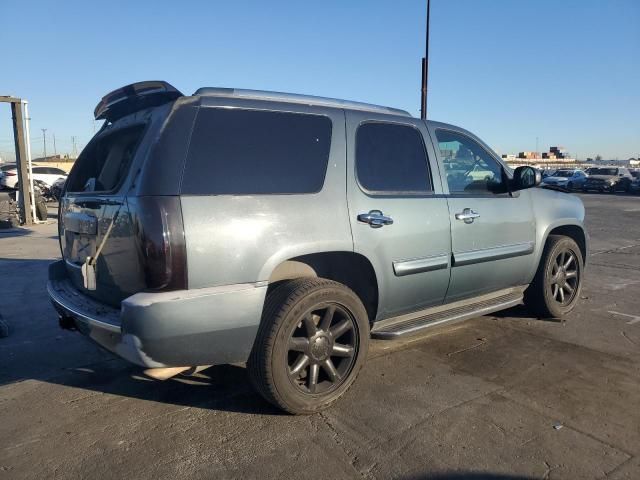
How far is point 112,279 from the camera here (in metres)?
2.96

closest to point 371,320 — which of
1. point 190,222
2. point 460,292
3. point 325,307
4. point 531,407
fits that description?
point 325,307

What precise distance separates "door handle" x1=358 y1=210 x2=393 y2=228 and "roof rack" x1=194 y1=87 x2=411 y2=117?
819 millimetres

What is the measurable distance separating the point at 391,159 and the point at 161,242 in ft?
6.18

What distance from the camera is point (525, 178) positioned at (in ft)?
14.8

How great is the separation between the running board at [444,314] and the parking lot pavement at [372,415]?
37cm

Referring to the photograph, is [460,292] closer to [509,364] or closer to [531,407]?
[509,364]

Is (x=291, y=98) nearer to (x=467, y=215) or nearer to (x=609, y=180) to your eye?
(x=467, y=215)

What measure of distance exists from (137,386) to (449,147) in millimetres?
3094

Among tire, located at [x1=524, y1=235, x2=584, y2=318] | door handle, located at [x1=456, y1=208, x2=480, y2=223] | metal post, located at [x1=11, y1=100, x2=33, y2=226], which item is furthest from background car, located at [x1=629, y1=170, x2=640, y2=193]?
door handle, located at [x1=456, y1=208, x2=480, y2=223]

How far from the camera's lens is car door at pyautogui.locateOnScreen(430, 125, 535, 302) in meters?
4.06

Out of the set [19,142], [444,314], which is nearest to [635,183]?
[19,142]

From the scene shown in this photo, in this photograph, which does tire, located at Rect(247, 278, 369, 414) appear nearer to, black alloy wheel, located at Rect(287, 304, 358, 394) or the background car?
black alloy wheel, located at Rect(287, 304, 358, 394)

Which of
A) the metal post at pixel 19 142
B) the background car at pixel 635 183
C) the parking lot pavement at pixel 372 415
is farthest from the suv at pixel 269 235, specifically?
the background car at pixel 635 183

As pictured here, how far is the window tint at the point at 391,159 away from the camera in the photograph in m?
3.58
